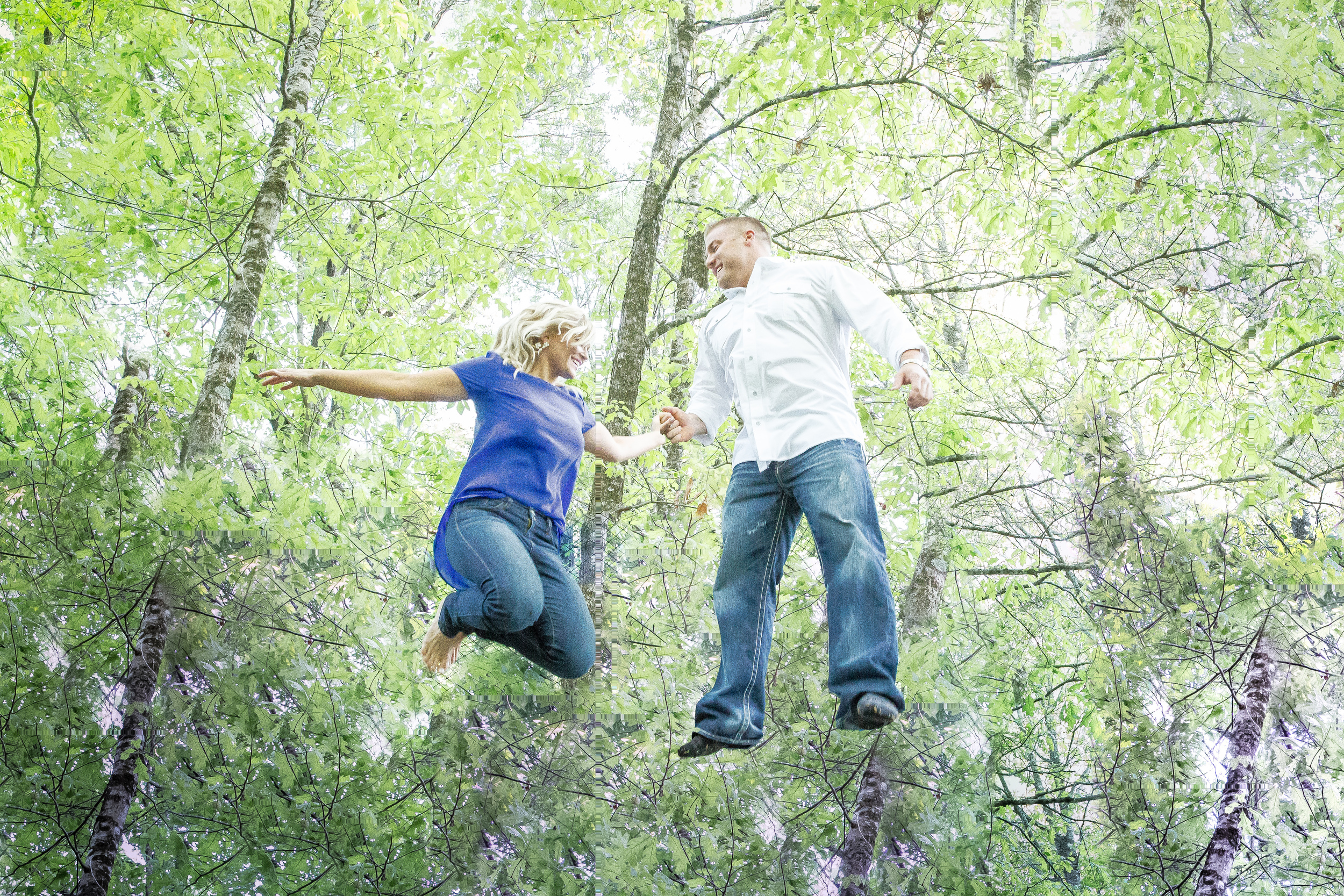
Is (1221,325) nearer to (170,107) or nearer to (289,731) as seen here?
(289,731)

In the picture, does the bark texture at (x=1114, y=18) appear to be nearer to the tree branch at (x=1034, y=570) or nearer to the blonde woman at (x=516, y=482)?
the tree branch at (x=1034, y=570)

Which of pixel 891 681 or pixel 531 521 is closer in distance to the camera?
pixel 891 681

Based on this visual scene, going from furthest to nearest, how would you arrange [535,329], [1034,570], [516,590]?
1. [1034,570]
2. [535,329]
3. [516,590]

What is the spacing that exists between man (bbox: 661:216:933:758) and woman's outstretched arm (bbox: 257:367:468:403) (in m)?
0.61

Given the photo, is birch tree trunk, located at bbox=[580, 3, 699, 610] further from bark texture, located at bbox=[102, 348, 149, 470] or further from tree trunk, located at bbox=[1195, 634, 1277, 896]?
tree trunk, located at bbox=[1195, 634, 1277, 896]

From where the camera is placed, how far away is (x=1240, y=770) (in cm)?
377

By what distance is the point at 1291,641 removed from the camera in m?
3.75

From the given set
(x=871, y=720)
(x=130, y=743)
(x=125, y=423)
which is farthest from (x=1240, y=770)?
(x=125, y=423)

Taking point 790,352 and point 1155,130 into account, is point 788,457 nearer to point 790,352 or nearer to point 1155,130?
point 790,352

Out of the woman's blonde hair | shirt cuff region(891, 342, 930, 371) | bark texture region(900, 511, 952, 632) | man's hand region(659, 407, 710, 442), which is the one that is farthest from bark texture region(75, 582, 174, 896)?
bark texture region(900, 511, 952, 632)

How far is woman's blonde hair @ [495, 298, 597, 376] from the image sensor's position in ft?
8.52

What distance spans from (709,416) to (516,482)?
59cm

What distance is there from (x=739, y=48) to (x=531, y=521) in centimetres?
447

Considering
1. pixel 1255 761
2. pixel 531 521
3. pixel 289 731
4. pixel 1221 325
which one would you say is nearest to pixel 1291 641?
pixel 1255 761
